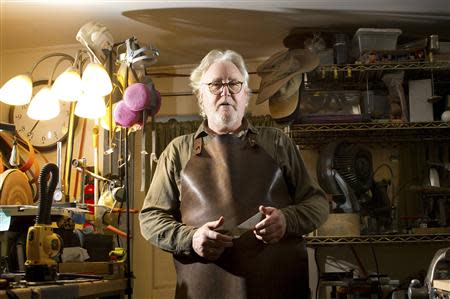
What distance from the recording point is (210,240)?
1.70m

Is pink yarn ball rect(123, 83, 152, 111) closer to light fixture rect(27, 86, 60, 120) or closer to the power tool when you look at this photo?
light fixture rect(27, 86, 60, 120)

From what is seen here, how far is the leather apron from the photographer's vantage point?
183 cm

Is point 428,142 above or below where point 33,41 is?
below

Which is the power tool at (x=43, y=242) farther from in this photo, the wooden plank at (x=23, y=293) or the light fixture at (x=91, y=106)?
the light fixture at (x=91, y=106)

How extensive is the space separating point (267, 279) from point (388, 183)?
74.3 inches

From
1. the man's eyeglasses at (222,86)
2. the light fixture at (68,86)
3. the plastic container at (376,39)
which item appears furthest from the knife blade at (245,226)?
the plastic container at (376,39)

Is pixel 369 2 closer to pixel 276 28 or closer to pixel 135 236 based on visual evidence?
pixel 276 28

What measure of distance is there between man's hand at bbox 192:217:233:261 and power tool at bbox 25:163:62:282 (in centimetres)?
45

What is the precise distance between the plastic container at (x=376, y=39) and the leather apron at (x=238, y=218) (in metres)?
1.57

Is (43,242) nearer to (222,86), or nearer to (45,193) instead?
(45,193)

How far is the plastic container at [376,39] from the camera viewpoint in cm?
320

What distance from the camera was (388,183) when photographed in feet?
11.4

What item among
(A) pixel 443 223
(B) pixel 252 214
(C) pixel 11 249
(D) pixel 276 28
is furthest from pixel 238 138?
(A) pixel 443 223

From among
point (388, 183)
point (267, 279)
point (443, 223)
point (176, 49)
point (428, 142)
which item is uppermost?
point (176, 49)
